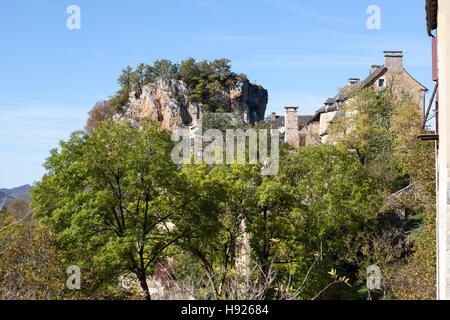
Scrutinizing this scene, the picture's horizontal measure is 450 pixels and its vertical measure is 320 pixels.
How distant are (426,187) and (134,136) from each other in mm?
13810

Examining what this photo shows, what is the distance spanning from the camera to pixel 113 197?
19.7m

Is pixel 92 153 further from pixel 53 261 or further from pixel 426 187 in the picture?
pixel 426 187

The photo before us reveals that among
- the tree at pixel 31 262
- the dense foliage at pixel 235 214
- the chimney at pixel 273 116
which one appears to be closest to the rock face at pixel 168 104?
the chimney at pixel 273 116

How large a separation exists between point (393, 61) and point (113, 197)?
116 feet

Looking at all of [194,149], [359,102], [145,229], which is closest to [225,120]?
[194,149]

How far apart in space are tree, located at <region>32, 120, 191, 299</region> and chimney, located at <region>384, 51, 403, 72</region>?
30.4m

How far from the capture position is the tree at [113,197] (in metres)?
18.9

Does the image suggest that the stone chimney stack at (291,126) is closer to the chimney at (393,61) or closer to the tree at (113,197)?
the chimney at (393,61)

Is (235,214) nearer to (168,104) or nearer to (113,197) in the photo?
(113,197)

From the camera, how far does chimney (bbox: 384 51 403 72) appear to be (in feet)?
149

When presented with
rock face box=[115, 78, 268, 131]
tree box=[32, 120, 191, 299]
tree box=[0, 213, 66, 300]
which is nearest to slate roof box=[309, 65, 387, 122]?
rock face box=[115, 78, 268, 131]

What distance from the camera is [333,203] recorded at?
90.7 ft

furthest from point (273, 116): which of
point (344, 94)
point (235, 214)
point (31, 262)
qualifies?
point (31, 262)

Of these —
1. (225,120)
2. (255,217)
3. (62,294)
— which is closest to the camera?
(62,294)
